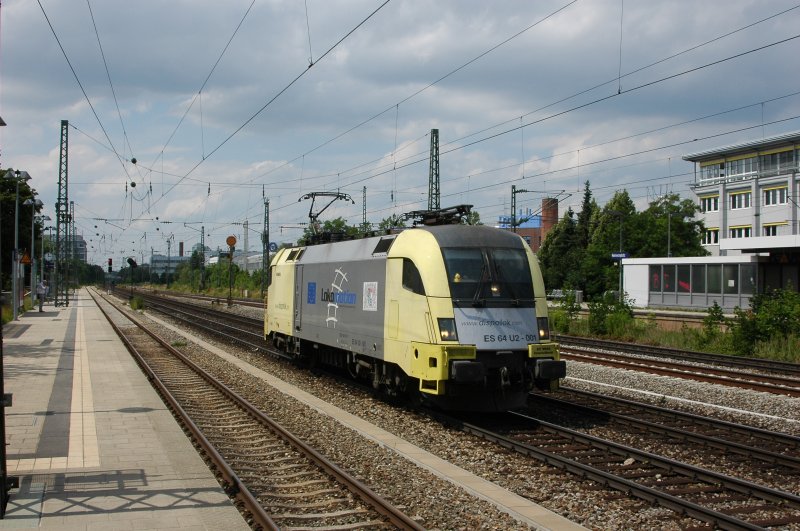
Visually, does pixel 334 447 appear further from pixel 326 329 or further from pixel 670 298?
pixel 670 298

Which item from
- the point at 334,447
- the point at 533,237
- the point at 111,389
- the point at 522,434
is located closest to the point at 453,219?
the point at 522,434

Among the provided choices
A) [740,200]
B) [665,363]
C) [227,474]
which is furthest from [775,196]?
[227,474]

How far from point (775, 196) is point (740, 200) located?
4085 mm

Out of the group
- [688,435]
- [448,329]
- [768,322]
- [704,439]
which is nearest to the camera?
[704,439]

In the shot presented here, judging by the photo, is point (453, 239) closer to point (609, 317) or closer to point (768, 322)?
point (768, 322)

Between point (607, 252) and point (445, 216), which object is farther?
point (607, 252)

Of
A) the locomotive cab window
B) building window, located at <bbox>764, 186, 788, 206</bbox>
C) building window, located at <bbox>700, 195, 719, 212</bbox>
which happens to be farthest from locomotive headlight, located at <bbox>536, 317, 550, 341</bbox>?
building window, located at <bbox>700, 195, 719, 212</bbox>

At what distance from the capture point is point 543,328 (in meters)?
12.2

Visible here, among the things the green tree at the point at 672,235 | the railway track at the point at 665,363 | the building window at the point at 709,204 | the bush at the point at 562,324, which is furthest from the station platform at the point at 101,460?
the building window at the point at 709,204

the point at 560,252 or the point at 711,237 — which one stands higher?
the point at 711,237

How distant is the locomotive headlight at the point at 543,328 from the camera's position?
1214 cm

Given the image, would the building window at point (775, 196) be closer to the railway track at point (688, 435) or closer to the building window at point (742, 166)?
the building window at point (742, 166)

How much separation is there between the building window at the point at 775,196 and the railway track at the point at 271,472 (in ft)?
190

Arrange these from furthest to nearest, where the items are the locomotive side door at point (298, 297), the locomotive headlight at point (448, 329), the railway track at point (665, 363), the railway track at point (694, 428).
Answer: the locomotive side door at point (298, 297) < the railway track at point (665, 363) < the locomotive headlight at point (448, 329) < the railway track at point (694, 428)
